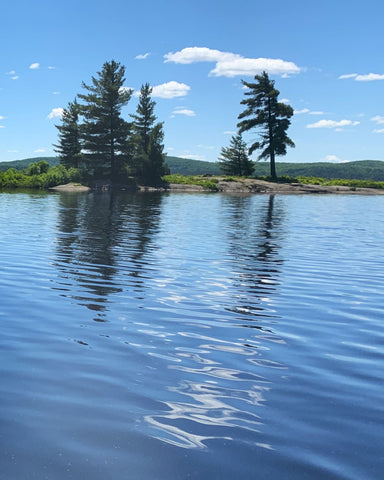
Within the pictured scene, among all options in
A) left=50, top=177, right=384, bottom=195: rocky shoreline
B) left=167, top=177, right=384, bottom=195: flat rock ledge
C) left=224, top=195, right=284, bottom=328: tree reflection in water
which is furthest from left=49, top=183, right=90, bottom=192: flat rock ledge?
left=224, top=195, right=284, bottom=328: tree reflection in water

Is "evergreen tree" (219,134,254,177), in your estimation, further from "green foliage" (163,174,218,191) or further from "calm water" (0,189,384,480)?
"calm water" (0,189,384,480)

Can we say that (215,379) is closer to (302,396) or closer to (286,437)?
(302,396)

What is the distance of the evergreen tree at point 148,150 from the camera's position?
66.8m

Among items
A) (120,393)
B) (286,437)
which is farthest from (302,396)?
(120,393)

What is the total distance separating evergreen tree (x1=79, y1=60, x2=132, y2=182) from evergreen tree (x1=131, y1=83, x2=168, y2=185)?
7.56 feet

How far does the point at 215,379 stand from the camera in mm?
4641

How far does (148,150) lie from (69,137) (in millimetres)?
15422

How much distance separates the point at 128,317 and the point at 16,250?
7411 mm

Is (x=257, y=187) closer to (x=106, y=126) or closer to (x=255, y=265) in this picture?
(x=106, y=126)

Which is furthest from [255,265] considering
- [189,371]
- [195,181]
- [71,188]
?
[195,181]

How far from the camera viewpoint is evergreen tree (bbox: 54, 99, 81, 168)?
72.1 meters

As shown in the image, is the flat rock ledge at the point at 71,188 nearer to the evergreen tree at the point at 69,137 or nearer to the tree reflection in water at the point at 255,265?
the evergreen tree at the point at 69,137

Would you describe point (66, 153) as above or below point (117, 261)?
A: above

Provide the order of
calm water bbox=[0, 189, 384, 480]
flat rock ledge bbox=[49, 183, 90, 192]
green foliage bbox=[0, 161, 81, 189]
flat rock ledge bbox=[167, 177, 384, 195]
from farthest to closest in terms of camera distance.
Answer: flat rock ledge bbox=[167, 177, 384, 195] < green foliage bbox=[0, 161, 81, 189] < flat rock ledge bbox=[49, 183, 90, 192] < calm water bbox=[0, 189, 384, 480]
